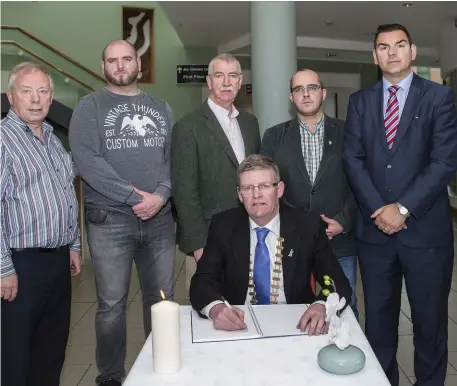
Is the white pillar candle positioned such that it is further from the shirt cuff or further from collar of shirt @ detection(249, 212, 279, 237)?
collar of shirt @ detection(249, 212, 279, 237)

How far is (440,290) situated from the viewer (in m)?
2.46

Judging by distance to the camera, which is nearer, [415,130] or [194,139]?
[415,130]

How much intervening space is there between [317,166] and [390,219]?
53 cm

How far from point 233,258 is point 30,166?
916mm

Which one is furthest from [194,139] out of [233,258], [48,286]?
[48,286]

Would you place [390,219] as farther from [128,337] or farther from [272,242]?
[128,337]

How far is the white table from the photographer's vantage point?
4.23 ft

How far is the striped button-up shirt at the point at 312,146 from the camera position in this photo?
275 centimetres

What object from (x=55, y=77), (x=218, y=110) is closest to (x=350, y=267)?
(x=218, y=110)

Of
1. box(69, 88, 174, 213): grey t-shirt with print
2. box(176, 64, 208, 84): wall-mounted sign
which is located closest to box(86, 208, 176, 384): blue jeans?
box(69, 88, 174, 213): grey t-shirt with print

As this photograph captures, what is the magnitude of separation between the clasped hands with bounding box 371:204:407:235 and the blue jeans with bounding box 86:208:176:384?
3.65ft

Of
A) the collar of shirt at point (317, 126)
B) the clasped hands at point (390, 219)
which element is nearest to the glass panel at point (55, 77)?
the collar of shirt at point (317, 126)

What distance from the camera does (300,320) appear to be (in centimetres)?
163

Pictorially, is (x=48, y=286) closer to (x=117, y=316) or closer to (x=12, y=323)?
(x=12, y=323)
